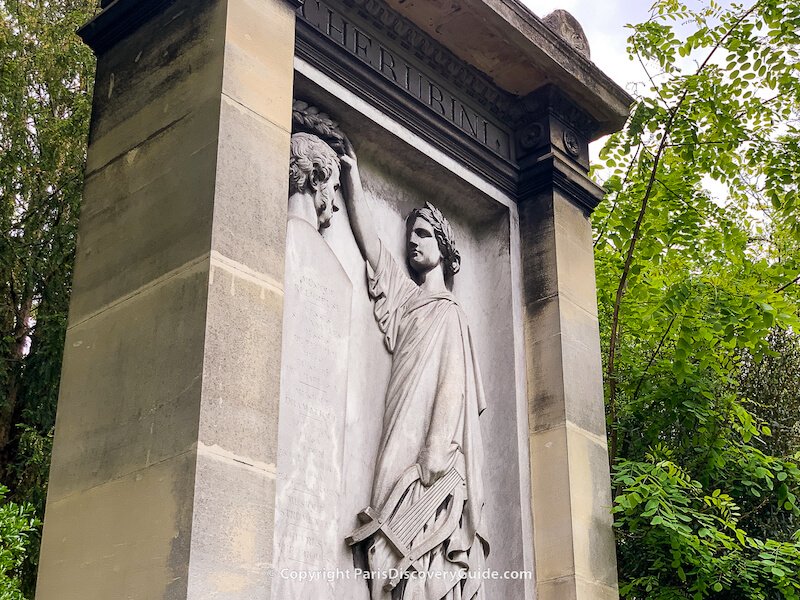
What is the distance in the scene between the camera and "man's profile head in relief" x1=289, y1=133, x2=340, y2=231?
733cm

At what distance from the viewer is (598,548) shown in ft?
26.7

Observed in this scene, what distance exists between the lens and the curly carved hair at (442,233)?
8.52m

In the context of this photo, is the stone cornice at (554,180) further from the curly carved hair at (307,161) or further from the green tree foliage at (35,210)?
the green tree foliage at (35,210)

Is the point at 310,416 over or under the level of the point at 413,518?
over

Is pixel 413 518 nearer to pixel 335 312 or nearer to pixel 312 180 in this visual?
pixel 335 312

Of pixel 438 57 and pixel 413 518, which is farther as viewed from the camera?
pixel 438 57

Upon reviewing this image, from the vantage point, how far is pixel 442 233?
28.1ft

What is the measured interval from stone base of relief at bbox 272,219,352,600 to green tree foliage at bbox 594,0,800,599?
2.89m

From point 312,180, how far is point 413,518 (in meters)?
2.22

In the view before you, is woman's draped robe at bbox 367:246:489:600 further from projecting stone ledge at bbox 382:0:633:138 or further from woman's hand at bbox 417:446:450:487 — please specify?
projecting stone ledge at bbox 382:0:633:138

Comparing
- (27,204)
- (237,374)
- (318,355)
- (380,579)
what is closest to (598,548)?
(380,579)

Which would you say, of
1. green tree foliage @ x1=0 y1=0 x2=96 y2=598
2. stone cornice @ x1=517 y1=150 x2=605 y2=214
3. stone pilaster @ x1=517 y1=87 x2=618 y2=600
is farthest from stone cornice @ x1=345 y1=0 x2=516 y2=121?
green tree foliage @ x1=0 y1=0 x2=96 y2=598

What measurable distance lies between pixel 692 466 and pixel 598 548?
2.40m

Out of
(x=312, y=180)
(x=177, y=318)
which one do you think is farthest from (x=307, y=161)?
(x=177, y=318)
